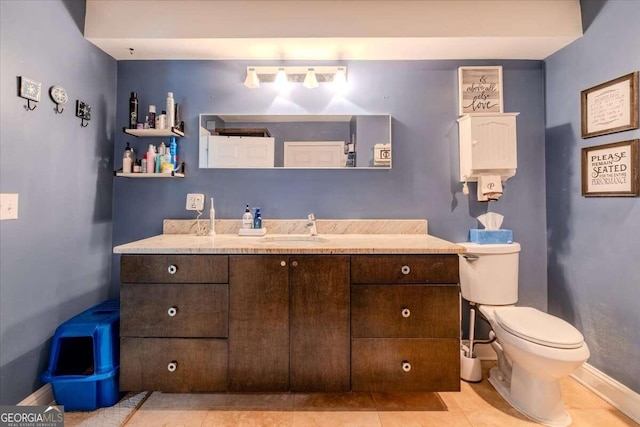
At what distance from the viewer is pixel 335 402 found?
5.09 ft

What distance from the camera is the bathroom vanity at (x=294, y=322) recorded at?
4.62 ft

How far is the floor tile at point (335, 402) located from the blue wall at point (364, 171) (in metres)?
1.06

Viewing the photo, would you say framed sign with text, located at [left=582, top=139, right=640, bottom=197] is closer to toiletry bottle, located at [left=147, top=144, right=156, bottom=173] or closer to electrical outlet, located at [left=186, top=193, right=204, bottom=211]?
electrical outlet, located at [left=186, top=193, right=204, bottom=211]

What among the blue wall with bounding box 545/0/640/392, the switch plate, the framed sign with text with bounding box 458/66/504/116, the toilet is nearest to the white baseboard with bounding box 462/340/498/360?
the toilet

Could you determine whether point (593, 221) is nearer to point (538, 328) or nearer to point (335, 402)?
point (538, 328)

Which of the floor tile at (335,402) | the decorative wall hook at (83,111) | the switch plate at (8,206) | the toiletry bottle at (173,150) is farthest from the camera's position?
the toiletry bottle at (173,150)

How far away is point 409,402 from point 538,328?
2.42 ft

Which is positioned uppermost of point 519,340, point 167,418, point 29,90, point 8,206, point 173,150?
point 29,90

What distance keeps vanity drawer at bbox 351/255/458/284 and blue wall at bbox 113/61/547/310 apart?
0.65 metres

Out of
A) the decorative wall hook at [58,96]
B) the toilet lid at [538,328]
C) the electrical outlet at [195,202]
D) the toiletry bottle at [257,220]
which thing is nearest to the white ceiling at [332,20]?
the decorative wall hook at [58,96]

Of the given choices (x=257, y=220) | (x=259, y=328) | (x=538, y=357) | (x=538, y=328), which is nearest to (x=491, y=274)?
(x=538, y=328)

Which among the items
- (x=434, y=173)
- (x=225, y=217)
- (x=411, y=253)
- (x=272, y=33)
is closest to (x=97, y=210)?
(x=225, y=217)

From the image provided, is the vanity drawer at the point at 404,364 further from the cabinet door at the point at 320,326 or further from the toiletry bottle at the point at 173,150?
the toiletry bottle at the point at 173,150

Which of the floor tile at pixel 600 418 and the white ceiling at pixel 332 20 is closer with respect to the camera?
the floor tile at pixel 600 418
